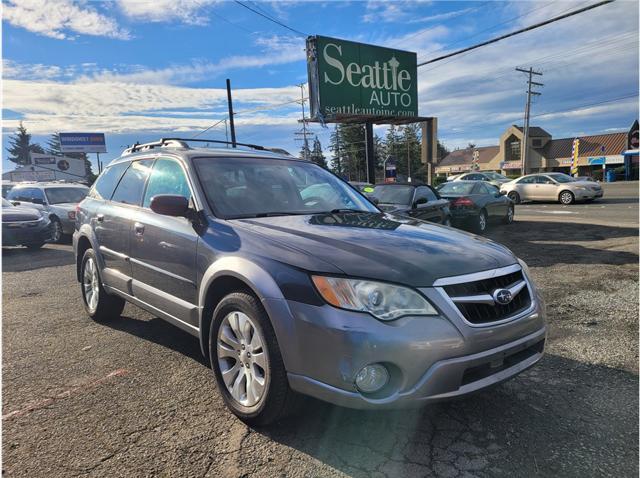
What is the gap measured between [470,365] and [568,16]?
47.3 feet

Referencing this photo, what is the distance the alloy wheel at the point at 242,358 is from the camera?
2.66 meters

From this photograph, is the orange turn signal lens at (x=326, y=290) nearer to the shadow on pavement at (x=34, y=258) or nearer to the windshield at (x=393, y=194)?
the windshield at (x=393, y=194)

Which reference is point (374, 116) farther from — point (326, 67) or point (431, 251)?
point (431, 251)

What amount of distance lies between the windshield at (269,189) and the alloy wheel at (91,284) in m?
2.14

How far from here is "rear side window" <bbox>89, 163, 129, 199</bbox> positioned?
4848 millimetres

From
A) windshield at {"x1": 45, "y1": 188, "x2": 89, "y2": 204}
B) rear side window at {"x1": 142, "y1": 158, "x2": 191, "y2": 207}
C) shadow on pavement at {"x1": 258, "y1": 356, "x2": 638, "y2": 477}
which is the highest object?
rear side window at {"x1": 142, "y1": 158, "x2": 191, "y2": 207}

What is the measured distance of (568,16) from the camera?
13.1 m

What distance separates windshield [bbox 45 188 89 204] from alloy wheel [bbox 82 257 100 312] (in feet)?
30.5

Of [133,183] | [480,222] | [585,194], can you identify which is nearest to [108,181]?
[133,183]

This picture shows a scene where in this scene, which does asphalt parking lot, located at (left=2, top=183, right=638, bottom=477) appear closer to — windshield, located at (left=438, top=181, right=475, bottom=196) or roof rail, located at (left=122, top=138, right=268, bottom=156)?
roof rail, located at (left=122, top=138, right=268, bottom=156)

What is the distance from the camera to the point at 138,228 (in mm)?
3922

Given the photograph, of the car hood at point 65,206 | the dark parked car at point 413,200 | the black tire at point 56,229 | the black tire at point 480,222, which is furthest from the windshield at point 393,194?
the black tire at point 56,229

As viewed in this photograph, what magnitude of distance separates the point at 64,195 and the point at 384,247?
13.5m

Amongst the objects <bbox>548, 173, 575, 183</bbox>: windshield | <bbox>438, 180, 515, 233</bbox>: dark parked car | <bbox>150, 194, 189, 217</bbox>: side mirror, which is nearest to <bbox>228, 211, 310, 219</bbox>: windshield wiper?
<bbox>150, 194, 189, 217</bbox>: side mirror
